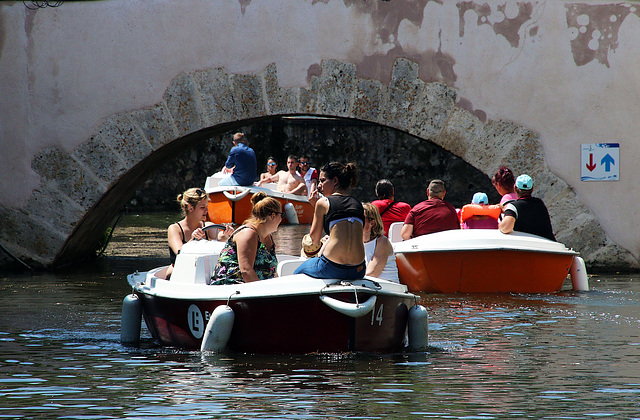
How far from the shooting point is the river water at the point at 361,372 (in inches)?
185

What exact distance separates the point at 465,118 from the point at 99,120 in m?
3.90

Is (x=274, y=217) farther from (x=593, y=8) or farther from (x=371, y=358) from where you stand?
(x=593, y=8)

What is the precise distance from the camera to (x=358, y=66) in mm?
10258

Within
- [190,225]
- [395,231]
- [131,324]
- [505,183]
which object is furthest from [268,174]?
[131,324]

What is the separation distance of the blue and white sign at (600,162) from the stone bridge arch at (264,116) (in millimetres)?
289

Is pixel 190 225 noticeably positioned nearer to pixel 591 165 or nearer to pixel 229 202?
pixel 591 165

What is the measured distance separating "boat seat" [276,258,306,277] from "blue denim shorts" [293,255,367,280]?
0.53m

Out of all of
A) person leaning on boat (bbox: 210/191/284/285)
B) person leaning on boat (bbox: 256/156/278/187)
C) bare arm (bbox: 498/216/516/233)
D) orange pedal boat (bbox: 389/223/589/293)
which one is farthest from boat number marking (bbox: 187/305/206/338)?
person leaning on boat (bbox: 256/156/278/187)

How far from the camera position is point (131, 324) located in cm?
686

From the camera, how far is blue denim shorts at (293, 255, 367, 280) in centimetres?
Result: 590

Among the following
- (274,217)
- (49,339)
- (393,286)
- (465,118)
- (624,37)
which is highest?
(624,37)

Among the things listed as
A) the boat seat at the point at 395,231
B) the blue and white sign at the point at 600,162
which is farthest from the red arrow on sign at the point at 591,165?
the boat seat at the point at 395,231

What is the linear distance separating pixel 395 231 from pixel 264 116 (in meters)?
1.92

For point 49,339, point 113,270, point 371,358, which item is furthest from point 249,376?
point 113,270
